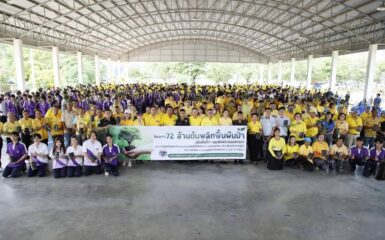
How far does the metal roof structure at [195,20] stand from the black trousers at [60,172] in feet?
37.5

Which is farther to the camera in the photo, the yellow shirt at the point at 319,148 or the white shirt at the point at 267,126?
the white shirt at the point at 267,126

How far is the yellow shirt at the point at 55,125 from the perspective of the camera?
755 cm

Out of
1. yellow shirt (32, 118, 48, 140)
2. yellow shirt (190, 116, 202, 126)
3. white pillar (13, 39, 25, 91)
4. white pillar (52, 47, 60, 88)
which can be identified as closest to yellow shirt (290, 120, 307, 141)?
yellow shirt (190, 116, 202, 126)

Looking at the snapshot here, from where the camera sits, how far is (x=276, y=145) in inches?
282

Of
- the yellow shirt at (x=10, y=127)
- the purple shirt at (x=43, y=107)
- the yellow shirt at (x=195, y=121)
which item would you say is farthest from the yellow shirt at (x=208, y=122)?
the purple shirt at (x=43, y=107)

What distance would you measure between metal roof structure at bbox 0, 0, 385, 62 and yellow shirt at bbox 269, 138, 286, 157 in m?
12.0

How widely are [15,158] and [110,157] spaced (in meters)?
2.05

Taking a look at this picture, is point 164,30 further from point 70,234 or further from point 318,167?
point 70,234

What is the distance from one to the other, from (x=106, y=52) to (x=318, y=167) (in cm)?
3208

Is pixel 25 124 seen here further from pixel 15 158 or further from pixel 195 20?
pixel 195 20

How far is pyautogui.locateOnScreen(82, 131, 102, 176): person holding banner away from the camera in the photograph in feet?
21.8

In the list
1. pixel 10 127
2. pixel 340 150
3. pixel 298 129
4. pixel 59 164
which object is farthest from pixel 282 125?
pixel 10 127

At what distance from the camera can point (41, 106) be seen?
9953mm

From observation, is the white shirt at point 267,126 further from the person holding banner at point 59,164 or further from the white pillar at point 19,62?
the white pillar at point 19,62
